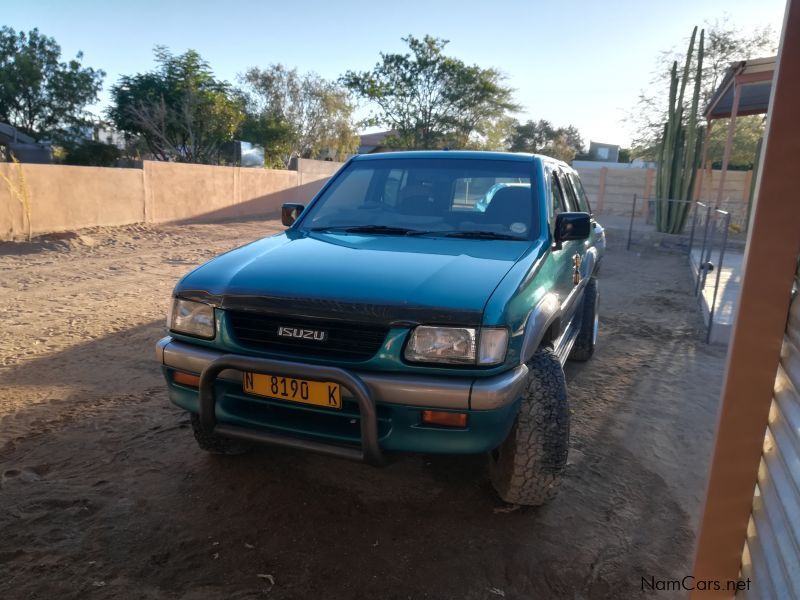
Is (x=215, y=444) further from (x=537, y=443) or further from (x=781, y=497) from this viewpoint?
(x=781, y=497)

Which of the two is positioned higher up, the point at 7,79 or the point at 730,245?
the point at 7,79

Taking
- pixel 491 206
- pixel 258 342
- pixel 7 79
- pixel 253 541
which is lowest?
pixel 253 541

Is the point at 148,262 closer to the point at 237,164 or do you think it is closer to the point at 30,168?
the point at 30,168

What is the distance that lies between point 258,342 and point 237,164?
67.6 ft

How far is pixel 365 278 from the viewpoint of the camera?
254 cm

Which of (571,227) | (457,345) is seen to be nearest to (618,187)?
(571,227)

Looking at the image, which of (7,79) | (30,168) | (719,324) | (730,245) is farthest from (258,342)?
(7,79)

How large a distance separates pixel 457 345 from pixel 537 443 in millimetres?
705

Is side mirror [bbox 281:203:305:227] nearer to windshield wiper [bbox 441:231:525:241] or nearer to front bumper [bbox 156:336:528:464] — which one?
windshield wiper [bbox 441:231:525:241]

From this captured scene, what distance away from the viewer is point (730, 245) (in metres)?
12.1

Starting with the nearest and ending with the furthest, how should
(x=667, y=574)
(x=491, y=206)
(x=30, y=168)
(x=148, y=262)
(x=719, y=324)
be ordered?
(x=667, y=574) < (x=491, y=206) < (x=719, y=324) < (x=148, y=262) < (x=30, y=168)

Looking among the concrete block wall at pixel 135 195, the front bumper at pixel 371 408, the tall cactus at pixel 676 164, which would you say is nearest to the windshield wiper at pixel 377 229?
the front bumper at pixel 371 408

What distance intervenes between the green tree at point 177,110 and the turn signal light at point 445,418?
1968 centimetres

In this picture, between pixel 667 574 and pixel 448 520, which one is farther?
pixel 448 520
